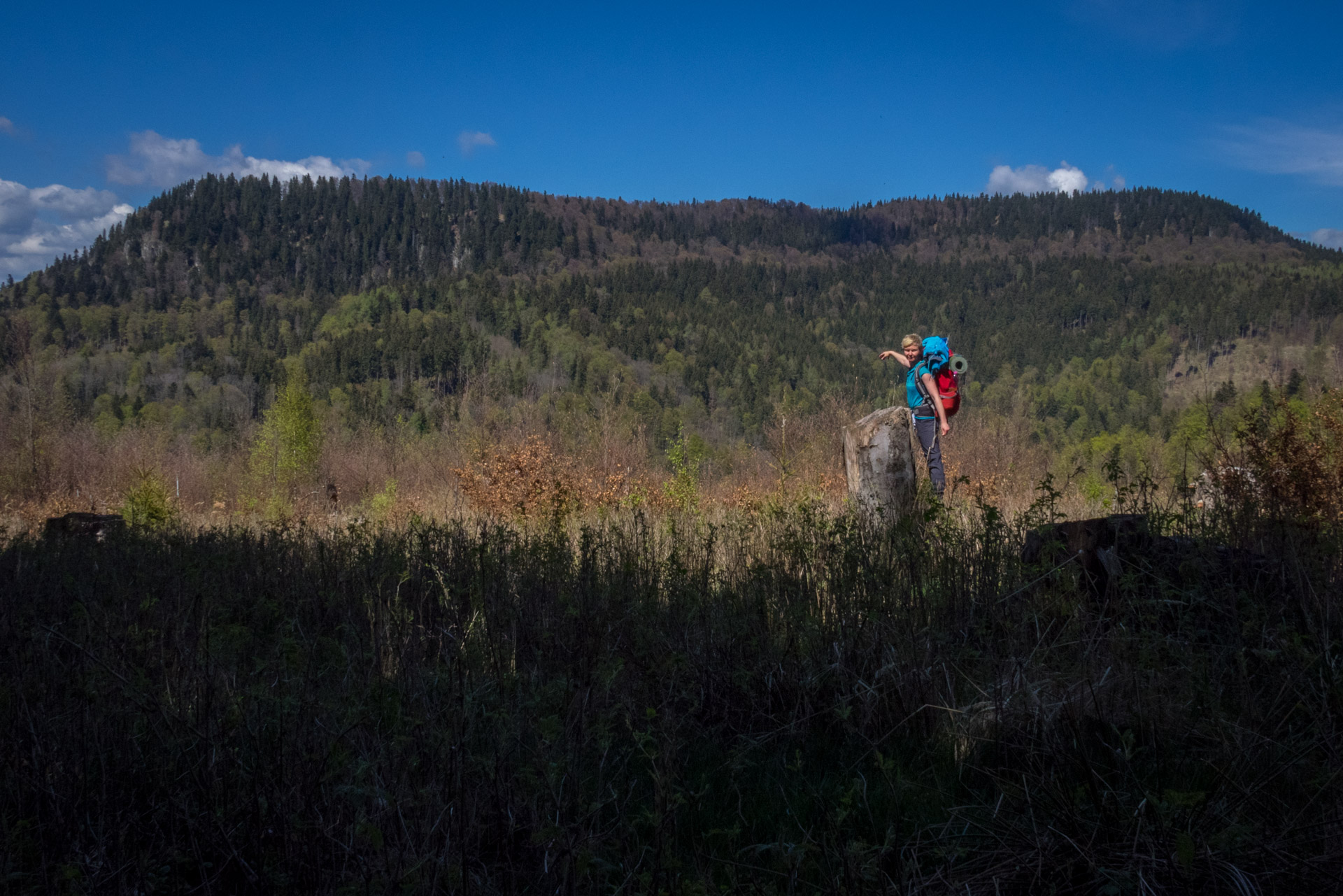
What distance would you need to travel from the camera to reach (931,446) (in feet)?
22.9

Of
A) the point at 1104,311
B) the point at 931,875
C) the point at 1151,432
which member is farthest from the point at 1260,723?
the point at 1104,311

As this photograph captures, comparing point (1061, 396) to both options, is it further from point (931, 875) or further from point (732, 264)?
point (931, 875)

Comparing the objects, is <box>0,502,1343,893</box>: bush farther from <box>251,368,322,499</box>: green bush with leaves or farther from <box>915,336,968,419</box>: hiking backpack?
<box>251,368,322,499</box>: green bush with leaves

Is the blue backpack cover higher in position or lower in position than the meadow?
higher

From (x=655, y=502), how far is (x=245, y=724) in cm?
803

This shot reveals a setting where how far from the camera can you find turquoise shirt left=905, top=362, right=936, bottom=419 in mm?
7137

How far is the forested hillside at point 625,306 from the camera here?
3425 inches

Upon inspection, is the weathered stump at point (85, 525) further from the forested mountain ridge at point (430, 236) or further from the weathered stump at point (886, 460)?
the forested mountain ridge at point (430, 236)

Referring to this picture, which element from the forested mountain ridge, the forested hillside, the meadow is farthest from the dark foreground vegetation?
the forested mountain ridge

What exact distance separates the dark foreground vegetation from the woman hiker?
2.63 m

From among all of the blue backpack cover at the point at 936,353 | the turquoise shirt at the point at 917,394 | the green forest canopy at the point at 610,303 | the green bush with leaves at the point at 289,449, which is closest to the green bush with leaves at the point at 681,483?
the turquoise shirt at the point at 917,394

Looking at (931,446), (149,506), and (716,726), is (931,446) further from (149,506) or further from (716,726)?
(149,506)

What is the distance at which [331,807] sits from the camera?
191 cm

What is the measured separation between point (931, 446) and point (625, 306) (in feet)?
401
